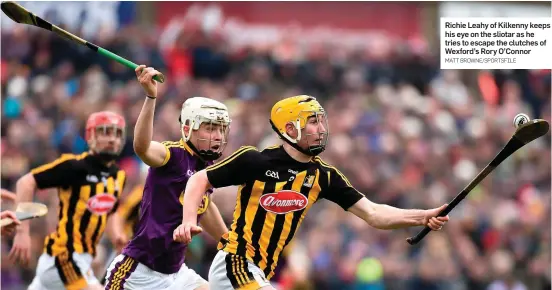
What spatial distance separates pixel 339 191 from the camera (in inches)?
275

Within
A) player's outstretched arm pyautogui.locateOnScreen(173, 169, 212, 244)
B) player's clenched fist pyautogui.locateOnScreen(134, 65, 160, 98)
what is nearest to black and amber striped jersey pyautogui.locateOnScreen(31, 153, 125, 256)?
player's clenched fist pyautogui.locateOnScreen(134, 65, 160, 98)

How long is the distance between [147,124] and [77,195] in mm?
2109

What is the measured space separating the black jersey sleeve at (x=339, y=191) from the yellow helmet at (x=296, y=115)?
26cm

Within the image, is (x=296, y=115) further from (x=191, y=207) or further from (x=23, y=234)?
(x=23, y=234)

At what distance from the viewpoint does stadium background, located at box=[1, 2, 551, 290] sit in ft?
44.2

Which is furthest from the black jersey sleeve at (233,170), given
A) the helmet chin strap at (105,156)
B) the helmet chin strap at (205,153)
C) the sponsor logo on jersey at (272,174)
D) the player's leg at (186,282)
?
the helmet chin strap at (105,156)

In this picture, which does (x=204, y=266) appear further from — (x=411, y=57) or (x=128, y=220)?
(x=411, y=57)

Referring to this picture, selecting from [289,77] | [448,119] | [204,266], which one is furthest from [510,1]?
[204,266]

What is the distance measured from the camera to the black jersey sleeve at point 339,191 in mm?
6941

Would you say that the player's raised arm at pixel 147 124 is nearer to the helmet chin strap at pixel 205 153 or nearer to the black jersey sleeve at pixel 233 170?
the helmet chin strap at pixel 205 153

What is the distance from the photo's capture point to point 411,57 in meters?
19.0

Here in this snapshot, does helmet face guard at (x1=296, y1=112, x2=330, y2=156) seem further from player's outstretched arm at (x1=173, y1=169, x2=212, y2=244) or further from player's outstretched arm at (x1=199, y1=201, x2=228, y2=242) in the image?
player's outstretched arm at (x1=199, y1=201, x2=228, y2=242)

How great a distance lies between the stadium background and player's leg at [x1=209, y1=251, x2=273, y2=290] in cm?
345

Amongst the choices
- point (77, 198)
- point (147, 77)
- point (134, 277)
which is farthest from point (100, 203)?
point (147, 77)
